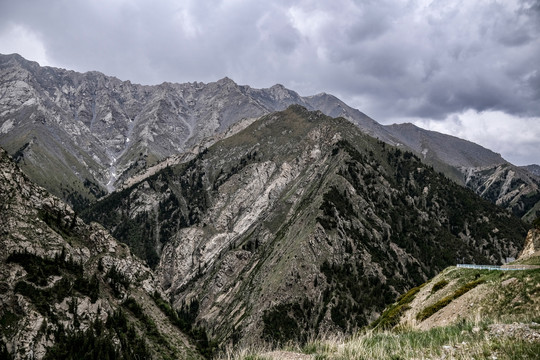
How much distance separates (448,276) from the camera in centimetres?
4491

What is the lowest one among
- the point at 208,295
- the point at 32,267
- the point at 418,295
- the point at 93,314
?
the point at 208,295

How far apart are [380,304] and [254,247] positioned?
79054 millimetres

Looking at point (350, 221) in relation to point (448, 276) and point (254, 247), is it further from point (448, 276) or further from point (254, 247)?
point (448, 276)

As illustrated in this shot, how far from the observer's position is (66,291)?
231 ft

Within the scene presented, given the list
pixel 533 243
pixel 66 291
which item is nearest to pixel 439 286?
pixel 533 243

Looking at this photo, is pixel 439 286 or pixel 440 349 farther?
pixel 439 286

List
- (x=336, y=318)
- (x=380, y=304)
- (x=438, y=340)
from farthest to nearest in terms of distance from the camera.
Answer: (x=380, y=304)
(x=336, y=318)
(x=438, y=340)

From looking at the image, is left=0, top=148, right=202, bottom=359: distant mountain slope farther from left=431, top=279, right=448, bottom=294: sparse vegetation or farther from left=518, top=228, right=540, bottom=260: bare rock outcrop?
left=518, top=228, right=540, bottom=260: bare rock outcrop

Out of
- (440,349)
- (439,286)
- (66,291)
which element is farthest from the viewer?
(66,291)

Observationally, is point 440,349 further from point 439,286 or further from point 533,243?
point 533,243

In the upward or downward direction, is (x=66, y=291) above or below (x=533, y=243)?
below

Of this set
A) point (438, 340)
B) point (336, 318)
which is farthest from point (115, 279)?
point (438, 340)

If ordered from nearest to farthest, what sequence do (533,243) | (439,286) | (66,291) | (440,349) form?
1. (440,349)
2. (439,286)
3. (533,243)
4. (66,291)

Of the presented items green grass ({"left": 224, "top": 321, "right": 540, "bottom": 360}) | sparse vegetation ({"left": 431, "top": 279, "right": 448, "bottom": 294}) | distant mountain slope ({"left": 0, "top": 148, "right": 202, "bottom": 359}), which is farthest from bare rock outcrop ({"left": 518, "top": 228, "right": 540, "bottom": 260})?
distant mountain slope ({"left": 0, "top": 148, "right": 202, "bottom": 359})
